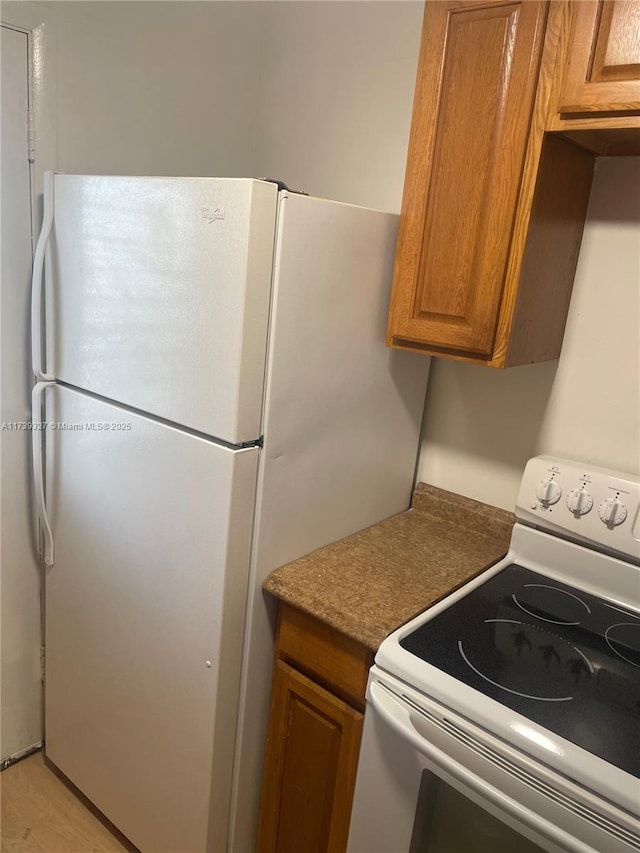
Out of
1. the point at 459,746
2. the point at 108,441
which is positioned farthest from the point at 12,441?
the point at 459,746

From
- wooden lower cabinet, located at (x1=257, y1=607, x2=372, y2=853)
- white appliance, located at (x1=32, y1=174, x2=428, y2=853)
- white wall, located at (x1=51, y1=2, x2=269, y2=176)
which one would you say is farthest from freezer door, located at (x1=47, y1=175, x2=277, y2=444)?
wooden lower cabinet, located at (x1=257, y1=607, x2=372, y2=853)

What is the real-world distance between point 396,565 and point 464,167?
2.90ft

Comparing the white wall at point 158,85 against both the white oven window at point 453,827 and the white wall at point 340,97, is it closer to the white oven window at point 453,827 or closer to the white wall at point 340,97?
the white wall at point 340,97

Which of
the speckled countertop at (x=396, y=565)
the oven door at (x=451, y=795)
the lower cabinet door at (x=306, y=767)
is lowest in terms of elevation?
the lower cabinet door at (x=306, y=767)

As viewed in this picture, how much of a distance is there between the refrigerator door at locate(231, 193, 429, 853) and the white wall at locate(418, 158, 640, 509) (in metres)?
0.16

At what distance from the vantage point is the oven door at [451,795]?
97 cm

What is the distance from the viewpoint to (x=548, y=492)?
151 centimetres

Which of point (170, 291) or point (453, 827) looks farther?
point (170, 291)

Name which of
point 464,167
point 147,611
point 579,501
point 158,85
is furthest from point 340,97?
point 147,611

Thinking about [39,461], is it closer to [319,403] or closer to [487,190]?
[319,403]

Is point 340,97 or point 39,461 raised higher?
point 340,97

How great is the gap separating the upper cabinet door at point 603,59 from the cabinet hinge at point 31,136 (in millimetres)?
1222

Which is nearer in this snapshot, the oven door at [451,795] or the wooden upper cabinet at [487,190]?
the oven door at [451,795]

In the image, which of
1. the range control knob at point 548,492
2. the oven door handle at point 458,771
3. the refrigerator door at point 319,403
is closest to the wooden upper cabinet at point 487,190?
the refrigerator door at point 319,403
